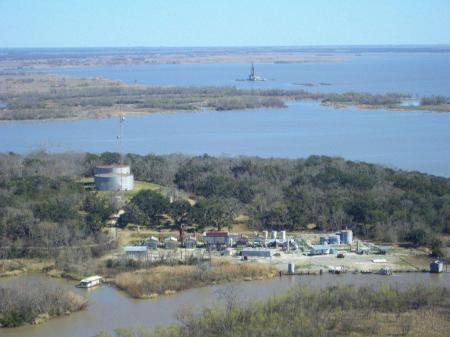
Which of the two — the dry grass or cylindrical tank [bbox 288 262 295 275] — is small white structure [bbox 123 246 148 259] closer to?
the dry grass

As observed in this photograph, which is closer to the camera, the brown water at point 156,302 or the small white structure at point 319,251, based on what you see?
the brown water at point 156,302

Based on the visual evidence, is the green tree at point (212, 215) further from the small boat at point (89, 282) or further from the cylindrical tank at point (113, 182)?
the small boat at point (89, 282)

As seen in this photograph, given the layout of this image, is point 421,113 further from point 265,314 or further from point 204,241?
point 265,314

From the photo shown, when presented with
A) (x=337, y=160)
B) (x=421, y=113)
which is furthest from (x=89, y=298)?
(x=421, y=113)

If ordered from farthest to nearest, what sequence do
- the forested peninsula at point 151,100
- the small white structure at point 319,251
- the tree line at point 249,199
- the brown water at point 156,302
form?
1. the forested peninsula at point 151,100
2. the tree line at point 249,199
3. the small white structure at point 319,251
4. the brown water at point 156,302

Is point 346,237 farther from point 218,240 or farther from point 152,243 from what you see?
point 152,243

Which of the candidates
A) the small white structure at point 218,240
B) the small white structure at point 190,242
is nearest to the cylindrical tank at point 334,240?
the small white structure at point 218,240

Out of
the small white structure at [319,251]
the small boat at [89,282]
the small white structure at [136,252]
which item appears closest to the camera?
the small boat at [89,282]
